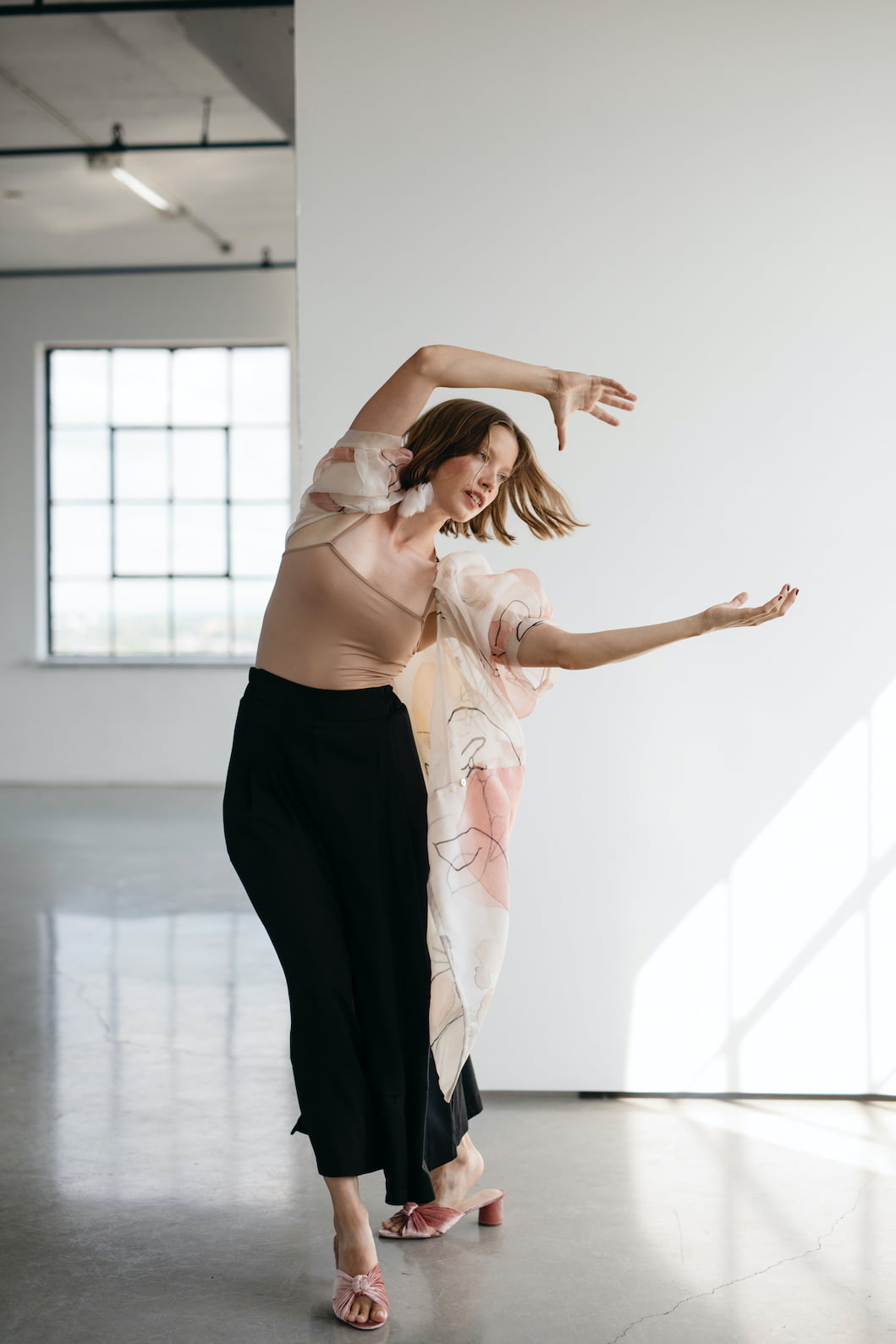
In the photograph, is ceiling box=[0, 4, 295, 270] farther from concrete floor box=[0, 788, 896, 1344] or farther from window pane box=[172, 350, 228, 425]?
concrete floor box=[0, 788, 896, 1344]

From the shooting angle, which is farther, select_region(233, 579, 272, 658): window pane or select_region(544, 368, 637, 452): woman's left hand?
select_region(233, 579, 272, 658): window pane

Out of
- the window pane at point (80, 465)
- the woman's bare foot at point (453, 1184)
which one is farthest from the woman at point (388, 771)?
the window pane at point (80, 465)

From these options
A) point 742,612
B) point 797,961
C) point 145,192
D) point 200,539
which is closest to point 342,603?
point 742,612

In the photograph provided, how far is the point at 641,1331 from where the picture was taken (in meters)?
1.83

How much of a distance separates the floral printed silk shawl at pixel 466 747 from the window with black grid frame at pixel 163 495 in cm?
722

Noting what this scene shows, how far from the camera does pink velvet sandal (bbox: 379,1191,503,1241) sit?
7.07ft

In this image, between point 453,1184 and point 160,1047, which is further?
point 160,1047

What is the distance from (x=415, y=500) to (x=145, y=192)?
5998mm

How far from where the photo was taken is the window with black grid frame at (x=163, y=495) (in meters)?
9.16

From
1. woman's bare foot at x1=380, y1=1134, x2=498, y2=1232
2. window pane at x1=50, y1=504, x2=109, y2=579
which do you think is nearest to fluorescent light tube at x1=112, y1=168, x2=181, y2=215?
window pane at x1=50, y1=504, x2=109, y2=579

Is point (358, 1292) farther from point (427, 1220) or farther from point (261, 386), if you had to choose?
point (261, 386)

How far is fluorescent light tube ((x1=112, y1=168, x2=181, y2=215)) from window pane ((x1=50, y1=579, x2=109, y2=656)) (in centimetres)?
290

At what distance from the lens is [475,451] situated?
193 cm

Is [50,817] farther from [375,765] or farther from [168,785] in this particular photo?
[375,765]
